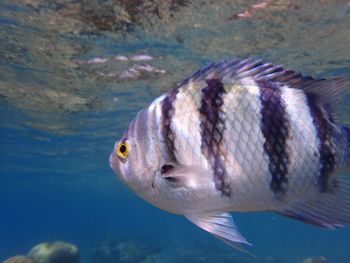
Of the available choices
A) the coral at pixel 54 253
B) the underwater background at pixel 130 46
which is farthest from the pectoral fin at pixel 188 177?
the coral at pixel 54 253

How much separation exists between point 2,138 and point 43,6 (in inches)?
758

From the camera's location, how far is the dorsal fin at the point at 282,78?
2.11 m

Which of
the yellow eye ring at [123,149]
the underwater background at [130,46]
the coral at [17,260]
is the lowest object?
the coral at [17,260]

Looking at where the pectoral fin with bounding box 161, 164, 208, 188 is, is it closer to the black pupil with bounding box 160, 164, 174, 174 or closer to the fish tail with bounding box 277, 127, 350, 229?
the black pupil with bounding box 160, 164, 174, 174

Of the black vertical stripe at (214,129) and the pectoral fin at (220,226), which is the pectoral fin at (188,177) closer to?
the black vertical stripe at (214,129)

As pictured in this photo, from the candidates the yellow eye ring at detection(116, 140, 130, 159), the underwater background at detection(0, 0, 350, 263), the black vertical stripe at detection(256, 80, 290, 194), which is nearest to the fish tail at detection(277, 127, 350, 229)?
the black vertical stripe at detection(256, 80, 290, 194)

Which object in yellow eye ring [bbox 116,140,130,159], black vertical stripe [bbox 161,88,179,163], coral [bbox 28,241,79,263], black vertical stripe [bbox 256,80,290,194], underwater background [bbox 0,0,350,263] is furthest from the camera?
coral [bbox 28,241,79,263]

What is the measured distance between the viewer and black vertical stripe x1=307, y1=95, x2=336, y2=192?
1.96 meters

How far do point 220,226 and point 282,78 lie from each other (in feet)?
3.22

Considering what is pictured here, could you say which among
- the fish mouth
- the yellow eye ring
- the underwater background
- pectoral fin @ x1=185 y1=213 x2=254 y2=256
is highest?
the underwater background

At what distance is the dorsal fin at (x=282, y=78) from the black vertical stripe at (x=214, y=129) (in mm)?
113

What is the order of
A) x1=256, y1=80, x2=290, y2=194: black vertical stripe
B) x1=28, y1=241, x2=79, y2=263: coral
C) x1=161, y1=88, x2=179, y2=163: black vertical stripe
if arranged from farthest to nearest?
x1=28, y1=241, x2=79, y2=263: coral, x1=161, y1=88, x2=179, y2=163: black vertical stripe, x1=256, y1=80, x2=290, y2=194: black vertical stripe

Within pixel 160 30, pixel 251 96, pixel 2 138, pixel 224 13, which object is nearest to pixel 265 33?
pixel 224 13

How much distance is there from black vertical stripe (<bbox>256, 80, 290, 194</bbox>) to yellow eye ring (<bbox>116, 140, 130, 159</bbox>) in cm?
83
